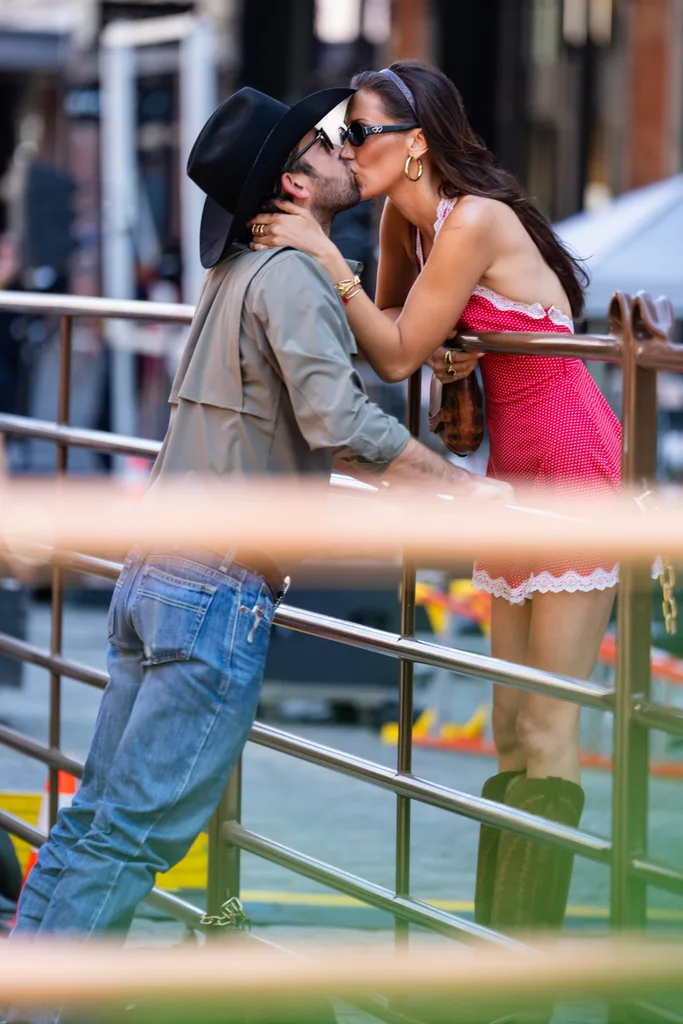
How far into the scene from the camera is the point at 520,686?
2777 millimetres

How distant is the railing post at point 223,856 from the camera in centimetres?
348

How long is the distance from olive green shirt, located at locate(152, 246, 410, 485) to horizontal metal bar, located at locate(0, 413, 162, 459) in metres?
0.57

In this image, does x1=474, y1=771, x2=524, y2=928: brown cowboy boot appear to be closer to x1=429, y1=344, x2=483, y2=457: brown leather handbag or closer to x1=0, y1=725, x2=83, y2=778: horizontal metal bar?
x1=429, y1=344, x2=483, y2=457: brown leather handbag

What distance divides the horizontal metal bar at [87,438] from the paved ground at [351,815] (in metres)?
1.28

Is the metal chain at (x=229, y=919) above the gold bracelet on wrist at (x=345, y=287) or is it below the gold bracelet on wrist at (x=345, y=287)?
below

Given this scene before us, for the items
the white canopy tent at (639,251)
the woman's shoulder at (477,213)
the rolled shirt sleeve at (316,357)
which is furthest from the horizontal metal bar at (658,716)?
the white canopy tent at (639,251)

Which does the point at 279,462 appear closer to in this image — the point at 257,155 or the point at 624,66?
the point at 257,155

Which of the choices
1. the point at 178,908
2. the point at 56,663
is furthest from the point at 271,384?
the point at 56,663

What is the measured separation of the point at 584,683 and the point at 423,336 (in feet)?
2.28

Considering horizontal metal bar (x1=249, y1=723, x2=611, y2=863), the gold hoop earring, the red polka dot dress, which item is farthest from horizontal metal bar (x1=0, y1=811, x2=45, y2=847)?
the gold hoop earring

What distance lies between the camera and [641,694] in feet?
8.49

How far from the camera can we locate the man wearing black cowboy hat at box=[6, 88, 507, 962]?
2693 millimetres

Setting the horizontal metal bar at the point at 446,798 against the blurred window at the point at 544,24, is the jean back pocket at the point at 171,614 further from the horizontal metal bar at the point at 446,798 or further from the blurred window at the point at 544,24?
the blurred window at the point at 544,24

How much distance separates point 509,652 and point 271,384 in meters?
0.83
